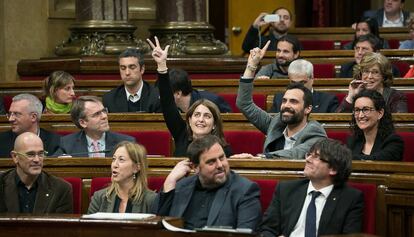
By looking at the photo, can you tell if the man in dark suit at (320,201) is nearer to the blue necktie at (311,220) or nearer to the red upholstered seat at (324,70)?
the blue necktie at (311,220)

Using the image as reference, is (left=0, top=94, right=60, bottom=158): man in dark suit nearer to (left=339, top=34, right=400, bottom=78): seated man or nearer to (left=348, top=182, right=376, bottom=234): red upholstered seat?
(left=348, top=182, right=376, bottom=234): red upholstered seat

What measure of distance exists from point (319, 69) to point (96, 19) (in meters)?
1.81

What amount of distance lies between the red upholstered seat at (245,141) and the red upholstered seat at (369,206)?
67.4 inches

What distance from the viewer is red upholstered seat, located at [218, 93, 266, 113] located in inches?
341

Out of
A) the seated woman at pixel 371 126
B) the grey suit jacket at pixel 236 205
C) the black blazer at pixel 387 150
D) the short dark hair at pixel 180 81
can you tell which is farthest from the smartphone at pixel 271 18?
the grey suit jacket at pixel 236 205

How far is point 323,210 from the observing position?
5.79 metres

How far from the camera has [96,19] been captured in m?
10.4

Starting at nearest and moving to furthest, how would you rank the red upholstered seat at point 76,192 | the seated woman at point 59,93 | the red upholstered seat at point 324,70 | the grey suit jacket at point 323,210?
the grey suit jacket at point 323,210
the red upholstered seat at point 76,192
the seated woman at point 59,93
the red upholstered seat at point 324,70

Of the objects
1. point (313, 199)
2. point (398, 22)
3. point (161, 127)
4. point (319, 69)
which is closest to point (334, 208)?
point (313, 199)

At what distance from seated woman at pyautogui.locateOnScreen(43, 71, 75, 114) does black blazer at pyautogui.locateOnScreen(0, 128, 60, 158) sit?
867mm

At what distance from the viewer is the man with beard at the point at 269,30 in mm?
11070

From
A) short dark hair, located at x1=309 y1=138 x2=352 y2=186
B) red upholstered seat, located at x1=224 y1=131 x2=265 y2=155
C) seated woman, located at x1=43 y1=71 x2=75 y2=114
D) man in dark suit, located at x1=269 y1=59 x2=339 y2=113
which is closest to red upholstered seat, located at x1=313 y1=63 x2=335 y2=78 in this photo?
man in dark suit, located at x1=269 y1=59 x2=339 y2=113

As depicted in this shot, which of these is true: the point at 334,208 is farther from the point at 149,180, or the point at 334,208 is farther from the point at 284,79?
the point at 284,79

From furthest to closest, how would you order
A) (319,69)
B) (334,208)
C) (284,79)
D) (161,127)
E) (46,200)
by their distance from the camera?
(319,69) < (284,79) < (161,127) < (46,200) < (334,208)
